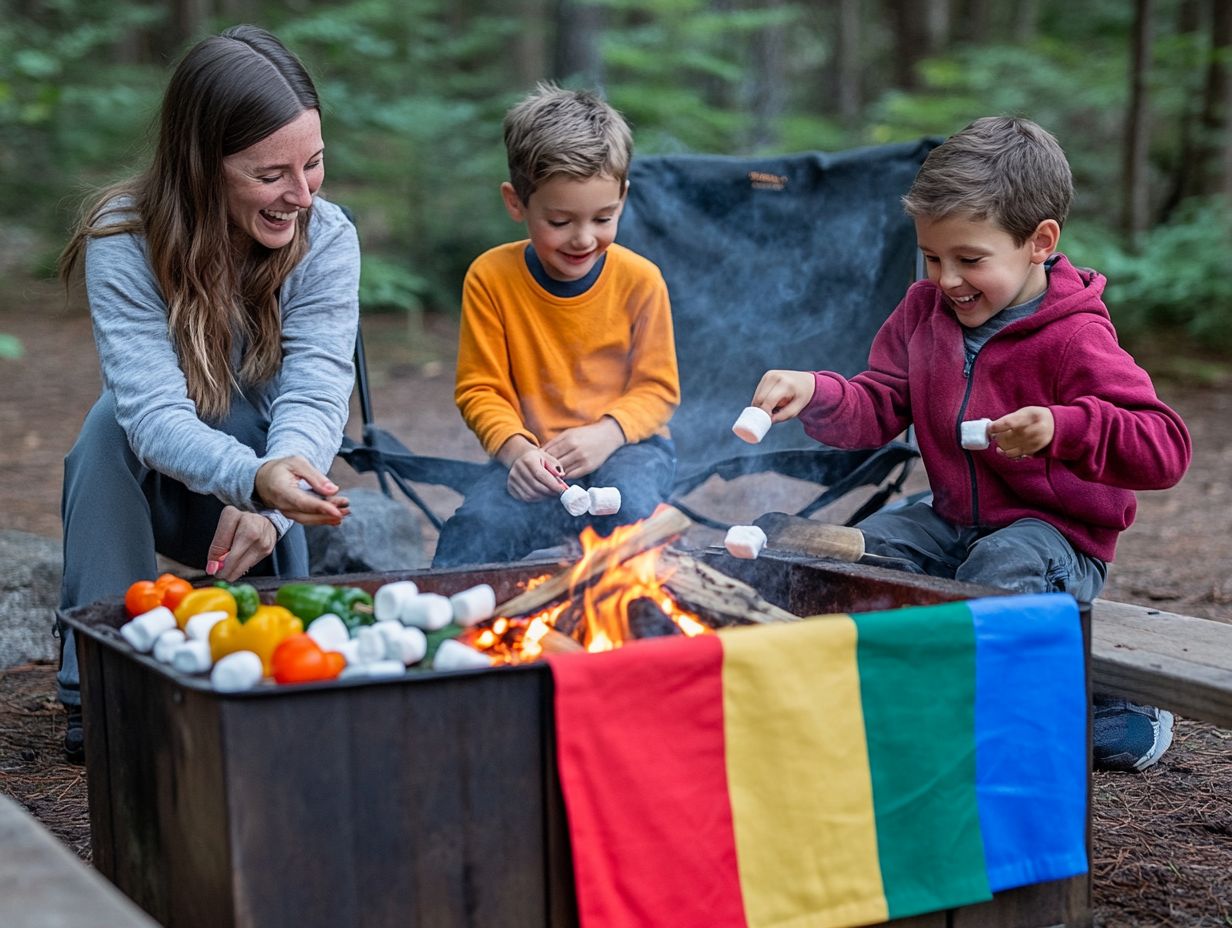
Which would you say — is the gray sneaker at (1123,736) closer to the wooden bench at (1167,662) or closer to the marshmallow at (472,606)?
the wooden bench at (1167,662)

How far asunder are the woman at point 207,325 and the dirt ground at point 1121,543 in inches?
16.4

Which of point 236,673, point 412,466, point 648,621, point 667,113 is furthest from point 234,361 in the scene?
point 667,113

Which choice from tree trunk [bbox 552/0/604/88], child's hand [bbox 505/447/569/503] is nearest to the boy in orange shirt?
Result: child's hand [bbox 505/447/569/503]

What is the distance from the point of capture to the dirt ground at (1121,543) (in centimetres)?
227

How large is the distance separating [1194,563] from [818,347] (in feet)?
5.20

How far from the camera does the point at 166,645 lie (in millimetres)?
1767

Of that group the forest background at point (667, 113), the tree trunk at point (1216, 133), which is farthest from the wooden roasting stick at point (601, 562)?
the tree trunk at point (1216, 133)

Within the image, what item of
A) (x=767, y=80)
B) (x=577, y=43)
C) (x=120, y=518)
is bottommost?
(x=120, y=518)

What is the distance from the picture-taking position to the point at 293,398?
2598mm

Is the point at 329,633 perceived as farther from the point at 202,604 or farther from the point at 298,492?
the point at 298,492

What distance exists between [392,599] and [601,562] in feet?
1.44

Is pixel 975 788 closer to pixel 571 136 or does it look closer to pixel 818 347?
pixel 571 136

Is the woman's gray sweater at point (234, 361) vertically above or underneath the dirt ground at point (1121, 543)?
above

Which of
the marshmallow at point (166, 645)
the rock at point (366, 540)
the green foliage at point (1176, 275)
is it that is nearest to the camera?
the marshmallow at point (166, 645)
